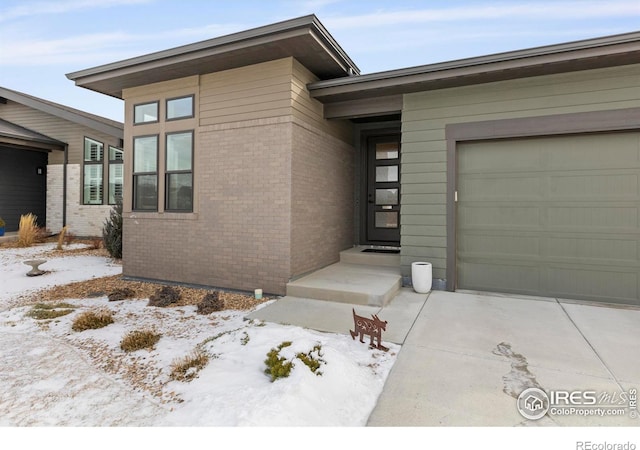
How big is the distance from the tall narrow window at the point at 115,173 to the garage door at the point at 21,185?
3.28 metres

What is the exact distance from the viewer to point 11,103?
44.4 feet

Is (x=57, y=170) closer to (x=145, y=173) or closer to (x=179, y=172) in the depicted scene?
(x=145, y=173)

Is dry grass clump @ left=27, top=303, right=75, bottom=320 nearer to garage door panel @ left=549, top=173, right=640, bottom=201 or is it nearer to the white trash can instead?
the white trash can

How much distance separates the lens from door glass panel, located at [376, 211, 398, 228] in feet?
25.8

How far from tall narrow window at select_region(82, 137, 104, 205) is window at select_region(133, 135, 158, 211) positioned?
7096 millimetres

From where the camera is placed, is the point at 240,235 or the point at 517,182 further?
the point at 240,235

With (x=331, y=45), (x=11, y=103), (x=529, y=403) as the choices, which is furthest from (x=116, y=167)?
(x=529, y=403)

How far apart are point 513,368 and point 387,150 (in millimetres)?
5904

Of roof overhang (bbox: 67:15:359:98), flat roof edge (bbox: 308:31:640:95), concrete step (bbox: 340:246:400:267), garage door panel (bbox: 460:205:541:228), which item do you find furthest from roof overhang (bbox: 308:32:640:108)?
concrete step (bbox: 340:246:400:267)

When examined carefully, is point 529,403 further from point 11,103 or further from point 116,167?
point 11,103

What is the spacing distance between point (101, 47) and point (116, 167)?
4389mm

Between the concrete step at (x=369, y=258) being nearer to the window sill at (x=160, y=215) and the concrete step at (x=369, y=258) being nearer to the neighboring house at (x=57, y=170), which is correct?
the window sill at (x=160, y=215)

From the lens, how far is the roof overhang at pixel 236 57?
4.75 metres

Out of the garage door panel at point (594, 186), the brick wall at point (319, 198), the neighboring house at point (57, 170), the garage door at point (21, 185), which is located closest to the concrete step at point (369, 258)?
the brick wall at point (319, 198)
